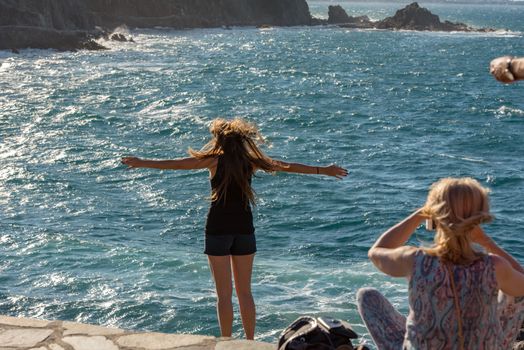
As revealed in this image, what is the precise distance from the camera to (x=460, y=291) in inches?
145

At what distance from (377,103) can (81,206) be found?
20.1 meters

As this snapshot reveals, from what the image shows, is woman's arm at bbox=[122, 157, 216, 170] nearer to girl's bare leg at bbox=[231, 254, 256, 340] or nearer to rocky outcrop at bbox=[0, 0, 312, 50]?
girl's bare leg at bbox=[231, 254, 256, 340]

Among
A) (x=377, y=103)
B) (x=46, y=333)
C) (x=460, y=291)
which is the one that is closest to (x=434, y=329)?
(x=460, y=291)

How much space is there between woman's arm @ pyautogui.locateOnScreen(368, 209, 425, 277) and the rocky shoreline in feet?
156

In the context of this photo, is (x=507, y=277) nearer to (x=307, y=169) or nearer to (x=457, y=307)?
(x=457, y=307)

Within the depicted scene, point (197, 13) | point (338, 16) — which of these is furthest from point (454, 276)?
point (338, 16)

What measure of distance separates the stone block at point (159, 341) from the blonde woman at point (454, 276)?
1.72 meters

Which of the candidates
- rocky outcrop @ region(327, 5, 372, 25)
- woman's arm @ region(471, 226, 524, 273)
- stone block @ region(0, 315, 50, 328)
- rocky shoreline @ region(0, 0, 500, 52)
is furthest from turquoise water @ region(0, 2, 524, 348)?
rocky outcrop @ region(327, 5, 372, 25)

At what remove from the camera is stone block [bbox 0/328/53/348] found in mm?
5238

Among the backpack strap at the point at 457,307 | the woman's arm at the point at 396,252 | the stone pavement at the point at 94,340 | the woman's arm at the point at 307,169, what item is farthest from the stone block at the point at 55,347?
the backpack strap at the point at 457,307

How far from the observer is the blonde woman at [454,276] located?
11.8 feet

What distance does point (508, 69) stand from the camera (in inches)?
161

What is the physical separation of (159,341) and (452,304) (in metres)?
2.13

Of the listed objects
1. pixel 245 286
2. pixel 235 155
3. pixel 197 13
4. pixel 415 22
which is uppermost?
pixel 197 13
